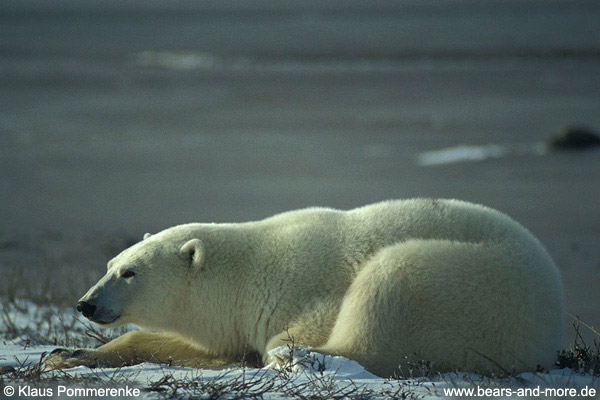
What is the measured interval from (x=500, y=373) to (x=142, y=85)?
19.2m

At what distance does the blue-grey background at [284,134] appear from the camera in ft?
30.1

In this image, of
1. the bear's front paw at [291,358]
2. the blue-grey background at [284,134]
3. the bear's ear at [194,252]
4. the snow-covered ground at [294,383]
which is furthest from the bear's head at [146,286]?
the blue-grey background at [284,134]

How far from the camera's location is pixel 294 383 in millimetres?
3443

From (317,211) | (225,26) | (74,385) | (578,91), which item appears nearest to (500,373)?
(317,211)

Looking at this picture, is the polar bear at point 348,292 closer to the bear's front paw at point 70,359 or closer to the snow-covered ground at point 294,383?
the bear's front paw at point 70,359

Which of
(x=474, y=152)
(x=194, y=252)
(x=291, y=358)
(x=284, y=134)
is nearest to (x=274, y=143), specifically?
(x=284, y=134)

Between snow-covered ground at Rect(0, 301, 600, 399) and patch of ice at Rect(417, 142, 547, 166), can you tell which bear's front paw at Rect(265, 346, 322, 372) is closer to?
snow-covered ground at Rect(0, 301, 600, 399)

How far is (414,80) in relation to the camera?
2170 cm

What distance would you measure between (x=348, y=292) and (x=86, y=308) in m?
1.49

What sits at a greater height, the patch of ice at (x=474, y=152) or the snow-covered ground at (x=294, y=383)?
the patch of ice at (x=474, y=152)

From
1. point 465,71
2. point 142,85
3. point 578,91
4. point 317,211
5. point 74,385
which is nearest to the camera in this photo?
point 74,385

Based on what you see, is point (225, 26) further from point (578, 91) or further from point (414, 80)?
point (578, 91)

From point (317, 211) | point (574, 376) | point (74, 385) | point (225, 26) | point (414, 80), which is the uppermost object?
point (225, 26)

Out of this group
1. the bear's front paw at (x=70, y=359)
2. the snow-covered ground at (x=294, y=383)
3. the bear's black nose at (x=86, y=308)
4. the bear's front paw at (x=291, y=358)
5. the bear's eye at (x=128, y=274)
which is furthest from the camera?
the bear's eye at (x=128, y=274)
